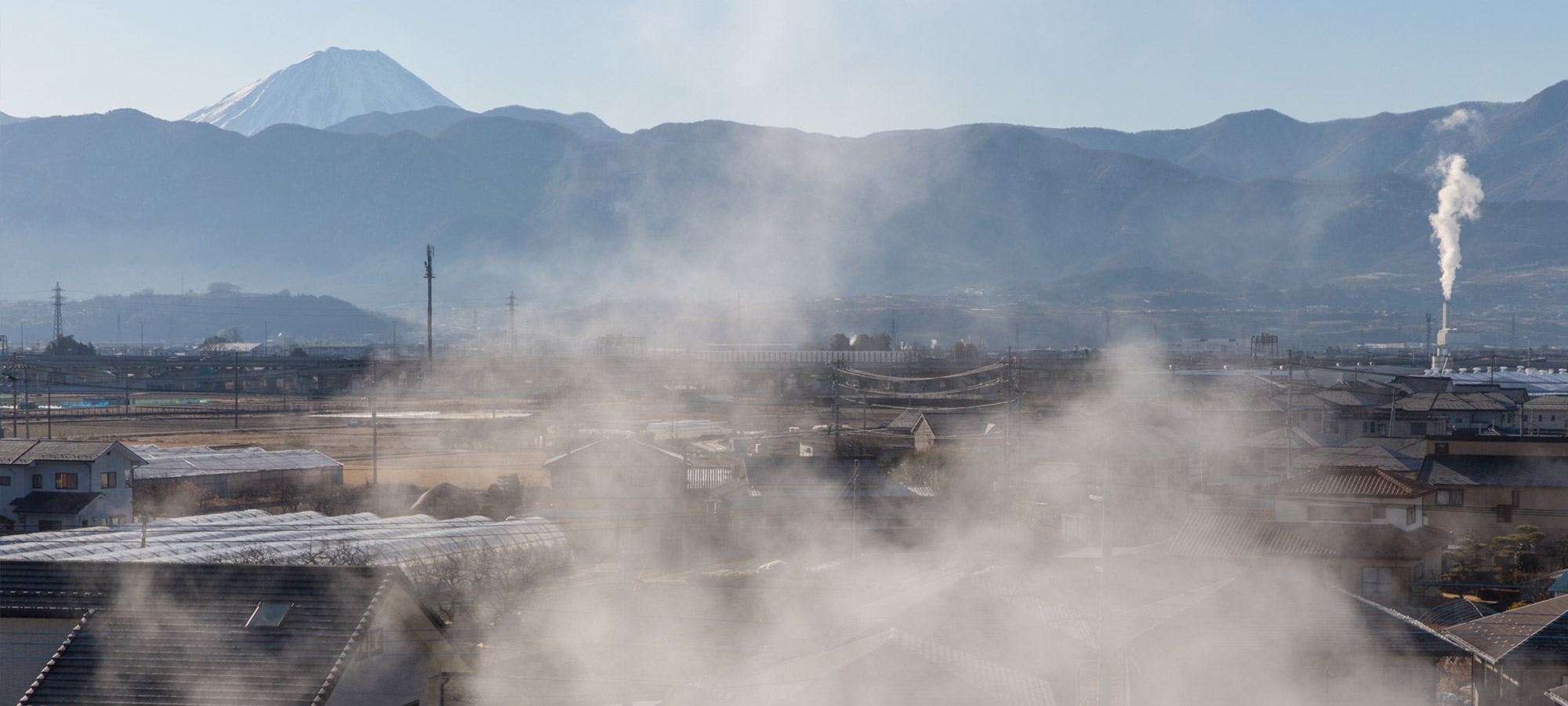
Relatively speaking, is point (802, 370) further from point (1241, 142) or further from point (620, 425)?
point (1241, 142)

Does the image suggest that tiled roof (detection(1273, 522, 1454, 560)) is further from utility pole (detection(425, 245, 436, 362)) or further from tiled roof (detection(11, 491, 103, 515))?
utility pole (detection(425, 245, 436, 362))

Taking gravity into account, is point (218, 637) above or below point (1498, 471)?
above

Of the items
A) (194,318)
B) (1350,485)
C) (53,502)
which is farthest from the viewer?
(194,318)

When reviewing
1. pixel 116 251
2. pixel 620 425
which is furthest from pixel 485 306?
pixel 620 425

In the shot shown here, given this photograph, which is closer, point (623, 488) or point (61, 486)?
point (61, 486)

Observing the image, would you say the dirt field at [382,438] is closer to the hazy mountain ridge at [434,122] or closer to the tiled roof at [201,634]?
the tiled roof at [201,634]

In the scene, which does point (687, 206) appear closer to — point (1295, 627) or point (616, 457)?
point (616, 457)

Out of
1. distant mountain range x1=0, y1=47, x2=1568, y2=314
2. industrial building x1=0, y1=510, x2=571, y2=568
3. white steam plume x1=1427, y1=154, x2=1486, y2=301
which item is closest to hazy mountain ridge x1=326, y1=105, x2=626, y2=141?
distant mountain range x1=0, y1=47, x2=1568, y2=314

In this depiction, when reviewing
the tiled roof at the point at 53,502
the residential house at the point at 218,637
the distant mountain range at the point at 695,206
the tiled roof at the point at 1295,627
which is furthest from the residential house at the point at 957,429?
the distant mountain range at the point at 695,206

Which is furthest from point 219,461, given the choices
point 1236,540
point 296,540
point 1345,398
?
point 1345,398
